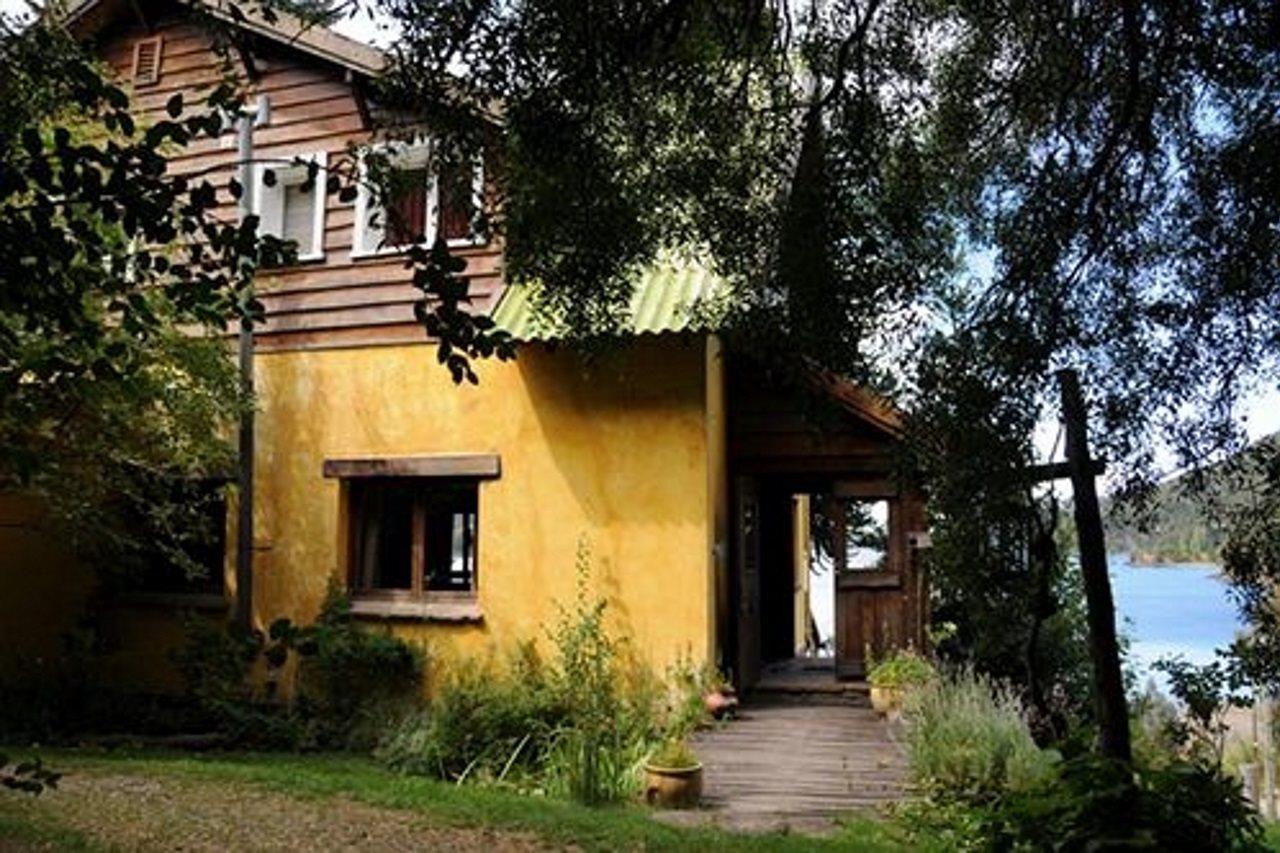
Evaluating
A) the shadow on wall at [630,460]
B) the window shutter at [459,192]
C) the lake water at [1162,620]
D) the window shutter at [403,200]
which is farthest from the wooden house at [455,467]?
the window shutter at [403,200]

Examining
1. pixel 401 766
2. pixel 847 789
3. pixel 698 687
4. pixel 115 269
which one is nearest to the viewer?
pixel 115 269

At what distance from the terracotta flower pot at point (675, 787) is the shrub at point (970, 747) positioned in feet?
5.10

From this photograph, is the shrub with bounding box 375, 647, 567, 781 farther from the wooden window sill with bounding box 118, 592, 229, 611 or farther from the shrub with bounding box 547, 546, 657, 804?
the wooden window sill with bounding box 118, 592, 229, 611

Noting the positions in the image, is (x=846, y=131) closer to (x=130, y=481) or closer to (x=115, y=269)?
(x=115, y=269)

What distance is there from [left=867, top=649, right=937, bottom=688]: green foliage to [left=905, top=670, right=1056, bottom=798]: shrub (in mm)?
1156

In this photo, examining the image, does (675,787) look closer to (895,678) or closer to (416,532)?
(895,678)

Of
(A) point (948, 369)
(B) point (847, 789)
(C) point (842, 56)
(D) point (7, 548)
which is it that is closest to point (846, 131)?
(C) point (842, 56)

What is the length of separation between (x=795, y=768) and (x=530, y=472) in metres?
3.90

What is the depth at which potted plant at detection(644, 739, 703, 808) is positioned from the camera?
750cm

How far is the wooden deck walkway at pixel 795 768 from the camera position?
726 centimetres

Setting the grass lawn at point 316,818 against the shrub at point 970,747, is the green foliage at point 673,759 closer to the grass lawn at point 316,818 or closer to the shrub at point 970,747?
the grass lawn at point 316,818

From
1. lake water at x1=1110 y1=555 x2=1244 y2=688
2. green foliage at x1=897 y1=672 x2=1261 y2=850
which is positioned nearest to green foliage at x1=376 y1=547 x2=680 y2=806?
green foliage at x1=897 y1=672 x2=1261 y2=850

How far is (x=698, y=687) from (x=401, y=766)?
2.60 meters

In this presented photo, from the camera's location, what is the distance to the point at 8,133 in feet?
11.6
